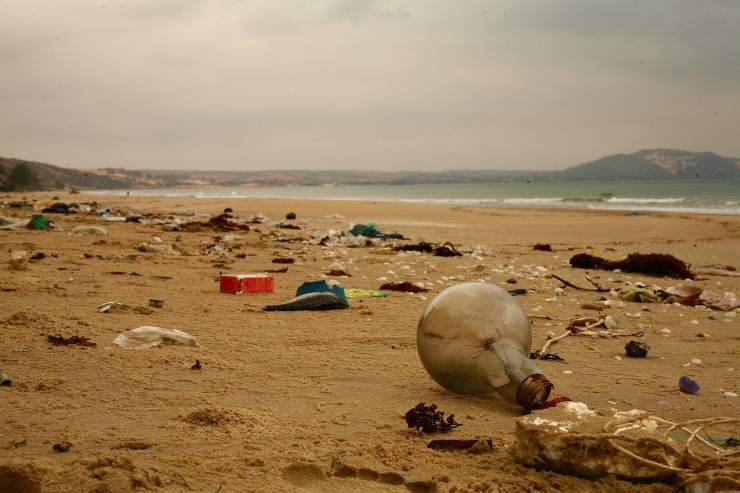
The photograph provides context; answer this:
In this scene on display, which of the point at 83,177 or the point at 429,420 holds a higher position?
the point at 83,177

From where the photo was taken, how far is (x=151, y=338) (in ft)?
15.6

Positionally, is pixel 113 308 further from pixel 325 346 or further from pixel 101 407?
pixel 101 407

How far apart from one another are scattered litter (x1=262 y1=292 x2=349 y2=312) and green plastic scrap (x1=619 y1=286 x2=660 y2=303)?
3510 millimetres

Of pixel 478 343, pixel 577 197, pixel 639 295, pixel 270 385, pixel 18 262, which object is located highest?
pixel 577 197

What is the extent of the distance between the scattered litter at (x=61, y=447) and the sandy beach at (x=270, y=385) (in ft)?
0.15

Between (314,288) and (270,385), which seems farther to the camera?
(314,288)

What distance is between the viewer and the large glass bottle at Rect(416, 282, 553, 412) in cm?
357

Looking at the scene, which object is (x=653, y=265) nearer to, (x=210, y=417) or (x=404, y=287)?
(x=404, y=287)

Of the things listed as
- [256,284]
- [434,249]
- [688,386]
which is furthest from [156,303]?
[434,249]

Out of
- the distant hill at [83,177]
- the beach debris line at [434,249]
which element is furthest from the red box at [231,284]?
the distant hill at [83,177]

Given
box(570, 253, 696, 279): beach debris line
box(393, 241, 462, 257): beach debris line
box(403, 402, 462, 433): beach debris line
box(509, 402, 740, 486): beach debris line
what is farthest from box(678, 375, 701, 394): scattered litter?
box(393, 241, 462, 257): beach debris line

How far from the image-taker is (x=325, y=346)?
16.4 ft

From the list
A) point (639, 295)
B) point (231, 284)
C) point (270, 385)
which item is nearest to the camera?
point (270, 385)

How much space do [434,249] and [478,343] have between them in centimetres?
Result: 885
